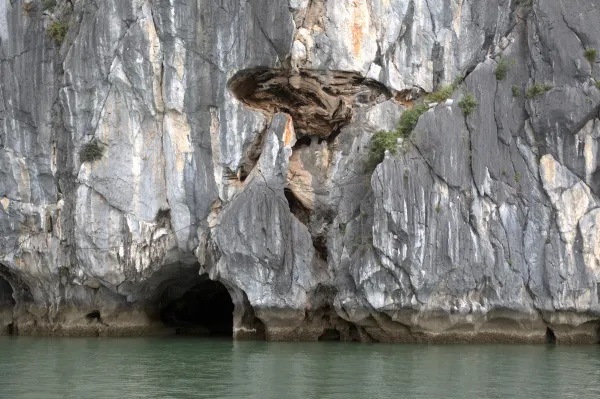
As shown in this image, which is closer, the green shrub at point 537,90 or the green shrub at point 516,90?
the green shrub at point 537,90

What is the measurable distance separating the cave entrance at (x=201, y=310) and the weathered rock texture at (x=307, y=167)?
2601mm

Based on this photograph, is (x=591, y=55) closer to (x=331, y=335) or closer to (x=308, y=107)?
(x=308, y=107)

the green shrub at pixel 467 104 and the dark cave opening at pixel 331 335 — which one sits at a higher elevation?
the green shrub at pixel 467 104

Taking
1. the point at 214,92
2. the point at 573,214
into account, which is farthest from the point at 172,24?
the point at 573,214

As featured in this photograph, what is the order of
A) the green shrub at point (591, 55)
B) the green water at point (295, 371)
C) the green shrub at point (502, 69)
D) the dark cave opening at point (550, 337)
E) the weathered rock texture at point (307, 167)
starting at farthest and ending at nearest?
the green shrub at point (502, 69) → the green shrub at point (591, 55) → the dark cave opening at point (550, 337) → the weathered rock texture at point (307, 167) → the green water at point (295, 371)

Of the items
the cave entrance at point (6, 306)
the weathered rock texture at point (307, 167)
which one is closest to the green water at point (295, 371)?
the weathered rock texture at point (307, 167)

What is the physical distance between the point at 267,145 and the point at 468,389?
11.8 metres

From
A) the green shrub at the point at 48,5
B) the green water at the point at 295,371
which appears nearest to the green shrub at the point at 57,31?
the green shrub at the point at 48,5

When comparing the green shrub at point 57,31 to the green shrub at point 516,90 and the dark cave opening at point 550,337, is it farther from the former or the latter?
the dark cave opening at point 550,337

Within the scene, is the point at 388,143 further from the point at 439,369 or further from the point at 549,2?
the point at 439,369

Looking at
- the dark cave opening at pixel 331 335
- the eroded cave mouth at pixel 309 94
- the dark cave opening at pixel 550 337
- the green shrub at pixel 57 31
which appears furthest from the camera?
the green shrub at pixel 57 31

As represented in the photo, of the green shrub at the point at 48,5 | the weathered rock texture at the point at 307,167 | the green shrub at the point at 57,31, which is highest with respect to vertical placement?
the green shrub at the point at 48,5

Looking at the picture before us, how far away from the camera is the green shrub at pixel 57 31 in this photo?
2632cm

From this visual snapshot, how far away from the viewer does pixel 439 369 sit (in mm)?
17375
